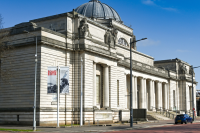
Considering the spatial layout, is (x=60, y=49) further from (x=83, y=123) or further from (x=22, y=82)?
(x=83, y=123)

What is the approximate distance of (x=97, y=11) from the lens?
244ft

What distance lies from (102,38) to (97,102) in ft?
38.9

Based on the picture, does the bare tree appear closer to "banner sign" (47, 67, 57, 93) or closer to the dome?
"banner sign" (47, 67, 57, 93)

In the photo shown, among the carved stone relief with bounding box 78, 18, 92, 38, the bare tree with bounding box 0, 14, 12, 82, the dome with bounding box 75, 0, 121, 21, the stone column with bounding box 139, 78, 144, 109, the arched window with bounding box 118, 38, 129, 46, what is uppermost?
the dome with bounding box 75, 0, 121, 21

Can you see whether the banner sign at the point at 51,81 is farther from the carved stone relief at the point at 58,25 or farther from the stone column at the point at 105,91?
the stone column at the point at 105,91

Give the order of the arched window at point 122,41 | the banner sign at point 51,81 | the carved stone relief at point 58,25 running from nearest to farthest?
the banner sign at point 51,81 < the carved stone relief at point 58,25 < the arched window at point 122,41

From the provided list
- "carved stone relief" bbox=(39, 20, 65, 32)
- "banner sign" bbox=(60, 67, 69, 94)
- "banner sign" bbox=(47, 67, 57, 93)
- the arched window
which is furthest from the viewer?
the arched window

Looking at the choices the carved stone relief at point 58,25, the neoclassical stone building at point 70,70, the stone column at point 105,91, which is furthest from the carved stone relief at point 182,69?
the carved stone relief at point 58,25

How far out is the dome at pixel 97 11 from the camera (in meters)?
73.8

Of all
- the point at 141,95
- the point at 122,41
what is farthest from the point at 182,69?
the point at 122,41

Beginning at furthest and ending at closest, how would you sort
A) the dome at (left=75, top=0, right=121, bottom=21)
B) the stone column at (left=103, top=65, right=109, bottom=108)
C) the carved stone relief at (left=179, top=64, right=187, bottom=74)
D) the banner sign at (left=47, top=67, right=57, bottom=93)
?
the carved stone relief at (left=179, top=64, right=187, bottom=74) → the dome at (left=75, top=0, right=121, bottom=21) → the stone column at (left=103, top=65, right=109, bottom=108) → the banner sign at (left=47, top=67, right=57, bottom=93)

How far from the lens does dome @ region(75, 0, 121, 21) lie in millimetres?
73750

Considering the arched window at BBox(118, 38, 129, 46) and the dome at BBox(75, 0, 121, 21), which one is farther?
the dome at BBox(75, 0, 121, 21)

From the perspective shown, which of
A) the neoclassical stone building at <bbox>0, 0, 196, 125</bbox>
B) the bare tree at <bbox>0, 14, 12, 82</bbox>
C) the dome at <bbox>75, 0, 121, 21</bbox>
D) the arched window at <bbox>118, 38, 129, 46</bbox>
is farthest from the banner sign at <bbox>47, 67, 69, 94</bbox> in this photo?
the dome at <bbox>75, 0, 121, 21</bbox>
